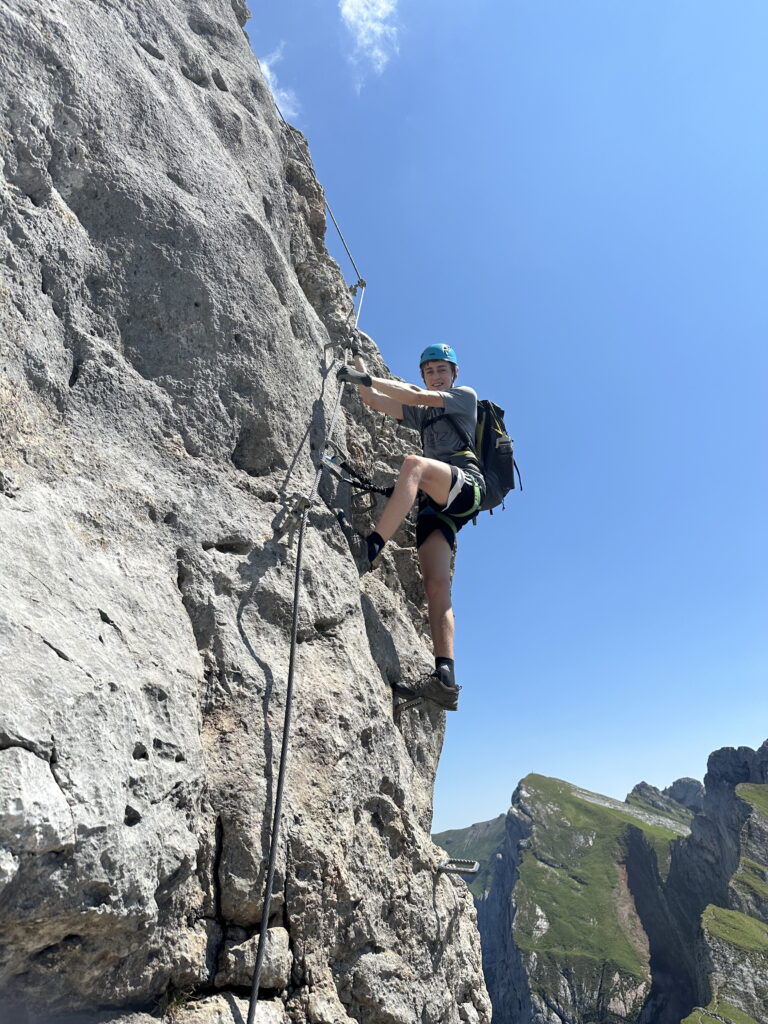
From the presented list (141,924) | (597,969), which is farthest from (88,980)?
(597,969)

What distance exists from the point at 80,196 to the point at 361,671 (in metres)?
4.41

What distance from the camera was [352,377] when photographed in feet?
24.9

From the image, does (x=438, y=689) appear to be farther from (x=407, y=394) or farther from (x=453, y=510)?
(x=407, y=394)

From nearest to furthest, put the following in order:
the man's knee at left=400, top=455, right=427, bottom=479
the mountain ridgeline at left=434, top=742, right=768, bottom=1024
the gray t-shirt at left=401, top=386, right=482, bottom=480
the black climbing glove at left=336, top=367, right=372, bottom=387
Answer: the man's knee at left=400, top=455, right=427, bottom=479 → the black climbing glove at left=336, top=367, right=372, bottom=387 → the gray t-shirt at left=401, top=386, right=482, bottom=480 → the mountain ridgeline at left=434, top=742, right=768, bottom=1024

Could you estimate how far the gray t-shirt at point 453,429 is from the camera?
7.90 meters

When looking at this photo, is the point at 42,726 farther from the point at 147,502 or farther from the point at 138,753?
the point at 147,502

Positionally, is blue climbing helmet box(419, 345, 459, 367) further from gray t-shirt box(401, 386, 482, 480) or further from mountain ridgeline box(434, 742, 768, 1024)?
mountain ridgeline box(434, 742, 768, 1024)

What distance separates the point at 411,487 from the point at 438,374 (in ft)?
8.51

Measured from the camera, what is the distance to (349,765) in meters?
5.20

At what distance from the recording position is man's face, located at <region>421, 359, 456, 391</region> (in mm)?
8797

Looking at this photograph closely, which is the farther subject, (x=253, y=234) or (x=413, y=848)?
(x=253, y=234)

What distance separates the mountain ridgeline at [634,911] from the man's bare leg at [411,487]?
62.1 metres

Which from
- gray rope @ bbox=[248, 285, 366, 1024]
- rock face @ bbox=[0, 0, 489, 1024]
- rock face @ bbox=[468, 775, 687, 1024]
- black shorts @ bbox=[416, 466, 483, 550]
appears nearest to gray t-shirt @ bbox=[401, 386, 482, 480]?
black shorts @ bbox=[416, 466, 483, 550]

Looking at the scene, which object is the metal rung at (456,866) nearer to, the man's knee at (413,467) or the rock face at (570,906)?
the man's knee at (413,467)
